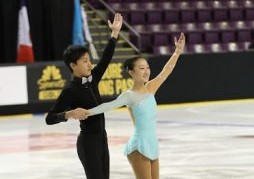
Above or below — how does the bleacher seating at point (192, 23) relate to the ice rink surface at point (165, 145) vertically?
above

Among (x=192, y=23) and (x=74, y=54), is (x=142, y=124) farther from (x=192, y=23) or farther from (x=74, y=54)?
(x=192, y=23)

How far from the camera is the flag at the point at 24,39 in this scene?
51.2 feet

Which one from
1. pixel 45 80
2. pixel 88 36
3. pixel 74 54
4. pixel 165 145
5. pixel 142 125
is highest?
pixel 74 54

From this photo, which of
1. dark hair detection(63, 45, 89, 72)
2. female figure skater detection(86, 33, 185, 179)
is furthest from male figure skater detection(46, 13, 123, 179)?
female figure skater detection(86, 33, 185, 179)

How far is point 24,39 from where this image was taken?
15602 millimetres

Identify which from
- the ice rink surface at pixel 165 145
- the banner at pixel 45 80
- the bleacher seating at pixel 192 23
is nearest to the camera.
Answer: the ice rink surface at pixel 165 145

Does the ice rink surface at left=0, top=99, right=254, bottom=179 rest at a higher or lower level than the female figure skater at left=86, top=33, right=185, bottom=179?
lower

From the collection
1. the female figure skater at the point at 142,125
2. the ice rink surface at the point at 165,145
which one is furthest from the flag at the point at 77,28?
the female figure skater at the point at 142,125

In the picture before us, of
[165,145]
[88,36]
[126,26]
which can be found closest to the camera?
[165,145]

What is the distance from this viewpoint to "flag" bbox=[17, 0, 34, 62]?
614 inches

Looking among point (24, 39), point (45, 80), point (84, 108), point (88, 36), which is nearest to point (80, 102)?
point (84, 108)

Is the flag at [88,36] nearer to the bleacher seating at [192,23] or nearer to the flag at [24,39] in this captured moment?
the bleacher seating at [192,23]

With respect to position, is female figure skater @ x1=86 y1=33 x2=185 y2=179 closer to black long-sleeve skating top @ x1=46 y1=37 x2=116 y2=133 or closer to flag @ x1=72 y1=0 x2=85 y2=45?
black long-sleeve skating top @ x1=46 y1=37 x2=116 y2=133

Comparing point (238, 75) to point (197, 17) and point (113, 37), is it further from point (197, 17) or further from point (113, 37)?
point (113, 37)
